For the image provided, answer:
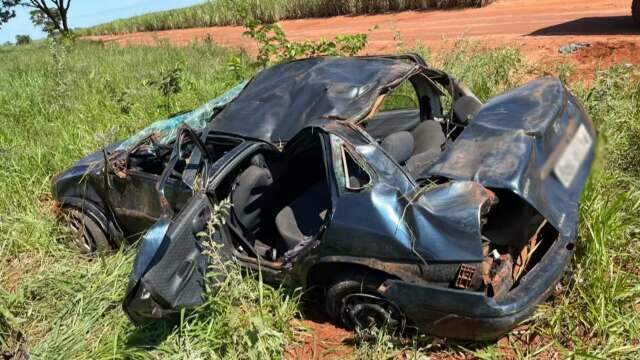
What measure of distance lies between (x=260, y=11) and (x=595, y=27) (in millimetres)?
18362

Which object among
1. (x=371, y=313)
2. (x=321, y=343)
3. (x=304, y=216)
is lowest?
(x=321, y=343)

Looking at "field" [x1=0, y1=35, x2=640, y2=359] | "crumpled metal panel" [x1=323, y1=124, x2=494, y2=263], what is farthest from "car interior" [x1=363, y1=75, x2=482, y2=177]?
"field" [x1=0, y1=35, x2=640, y2=359]

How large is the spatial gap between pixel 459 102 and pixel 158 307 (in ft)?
9.84

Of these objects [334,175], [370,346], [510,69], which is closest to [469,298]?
[370,346]

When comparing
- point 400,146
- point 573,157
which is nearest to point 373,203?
point 400,146

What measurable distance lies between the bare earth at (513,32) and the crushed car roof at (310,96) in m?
1.45

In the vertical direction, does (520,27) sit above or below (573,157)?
below

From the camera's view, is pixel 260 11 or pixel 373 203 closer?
pixel 373 203

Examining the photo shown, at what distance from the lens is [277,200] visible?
4.07 meters

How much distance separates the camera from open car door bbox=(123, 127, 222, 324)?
10.4 ft

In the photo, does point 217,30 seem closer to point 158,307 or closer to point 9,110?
point 9,110

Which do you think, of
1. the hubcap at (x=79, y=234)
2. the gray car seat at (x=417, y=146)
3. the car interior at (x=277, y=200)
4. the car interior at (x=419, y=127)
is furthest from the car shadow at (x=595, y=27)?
the hubcap at (x=79, y=234)

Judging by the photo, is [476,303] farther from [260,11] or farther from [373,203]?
[260,11]

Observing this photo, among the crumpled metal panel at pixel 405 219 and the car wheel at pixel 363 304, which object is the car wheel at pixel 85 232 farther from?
the crumpled metal panel at pixel 405 219
